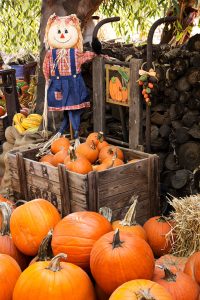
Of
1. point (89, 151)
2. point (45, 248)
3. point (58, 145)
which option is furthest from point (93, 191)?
point (45, 248)

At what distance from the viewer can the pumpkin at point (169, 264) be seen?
182 centimetres

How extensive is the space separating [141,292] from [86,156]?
2.17m

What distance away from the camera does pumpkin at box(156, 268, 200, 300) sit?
1.69m

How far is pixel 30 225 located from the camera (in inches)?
84.7

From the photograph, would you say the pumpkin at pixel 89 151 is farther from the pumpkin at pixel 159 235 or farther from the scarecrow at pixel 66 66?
the pumpkin at pixel 159 235

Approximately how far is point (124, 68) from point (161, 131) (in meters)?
0.63

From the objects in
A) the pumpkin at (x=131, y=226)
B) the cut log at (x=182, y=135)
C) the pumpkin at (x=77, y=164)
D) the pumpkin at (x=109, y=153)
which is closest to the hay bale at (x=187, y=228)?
the pumpkin at (x=131, y=226)

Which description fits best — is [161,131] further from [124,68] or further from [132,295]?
[132,295]

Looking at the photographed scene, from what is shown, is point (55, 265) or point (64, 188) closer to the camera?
point (55, 265)

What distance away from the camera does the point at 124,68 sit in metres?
A: 3.65

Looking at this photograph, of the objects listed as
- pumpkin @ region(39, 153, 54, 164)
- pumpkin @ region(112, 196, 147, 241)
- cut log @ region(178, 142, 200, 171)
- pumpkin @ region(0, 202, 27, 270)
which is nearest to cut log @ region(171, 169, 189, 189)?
cut log @ region(178, 142, 200, 171)

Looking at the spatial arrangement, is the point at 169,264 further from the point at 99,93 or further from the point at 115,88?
the point at 99,93

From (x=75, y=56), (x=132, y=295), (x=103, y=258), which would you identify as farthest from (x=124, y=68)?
A: (x=132, y=295)

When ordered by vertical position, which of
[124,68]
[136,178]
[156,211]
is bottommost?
[156,211]
